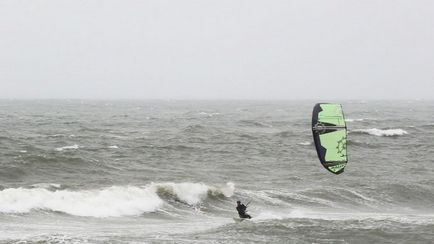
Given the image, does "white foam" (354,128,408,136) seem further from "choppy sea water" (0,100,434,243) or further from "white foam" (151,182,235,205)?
"white foam" (151,182,235,205)

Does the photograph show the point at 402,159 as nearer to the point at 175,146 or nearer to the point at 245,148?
the point at 245,148

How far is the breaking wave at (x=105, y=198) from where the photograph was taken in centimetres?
1745

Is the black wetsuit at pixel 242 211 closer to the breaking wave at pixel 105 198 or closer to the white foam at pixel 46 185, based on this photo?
the breaking wave at pixel 105 198

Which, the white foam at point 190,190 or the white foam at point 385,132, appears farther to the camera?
the white foam at point 385,132

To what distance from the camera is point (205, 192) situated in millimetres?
21031

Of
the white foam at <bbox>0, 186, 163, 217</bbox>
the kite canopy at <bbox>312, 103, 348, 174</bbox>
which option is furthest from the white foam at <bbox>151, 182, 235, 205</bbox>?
the kite canopy at <bbox>312, 103, 348, 174</bbox>

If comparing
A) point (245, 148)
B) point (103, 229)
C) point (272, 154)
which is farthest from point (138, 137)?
point (103, 229)

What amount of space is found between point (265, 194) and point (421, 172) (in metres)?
10.9

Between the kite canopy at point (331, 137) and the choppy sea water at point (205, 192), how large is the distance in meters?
1.82

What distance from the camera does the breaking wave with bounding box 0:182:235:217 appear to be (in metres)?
17.5

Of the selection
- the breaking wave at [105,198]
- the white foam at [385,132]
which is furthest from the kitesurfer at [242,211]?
the white foam at [385,132]

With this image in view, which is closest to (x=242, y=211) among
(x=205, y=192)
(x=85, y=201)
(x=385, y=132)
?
(x=205, y=192)

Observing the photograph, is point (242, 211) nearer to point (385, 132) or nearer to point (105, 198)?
point (105, 198)

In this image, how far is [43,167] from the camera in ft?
86.3
